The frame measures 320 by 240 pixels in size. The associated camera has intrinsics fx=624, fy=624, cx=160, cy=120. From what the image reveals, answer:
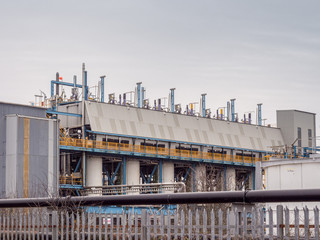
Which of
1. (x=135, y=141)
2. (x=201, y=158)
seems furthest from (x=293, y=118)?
(x=135, y=141)

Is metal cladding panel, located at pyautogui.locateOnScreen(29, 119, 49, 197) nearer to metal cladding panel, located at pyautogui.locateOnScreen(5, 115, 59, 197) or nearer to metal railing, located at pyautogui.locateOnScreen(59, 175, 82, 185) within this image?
metal cladding panel, located at pyautogui.locateOnScreen(5, 115, 59, 197)

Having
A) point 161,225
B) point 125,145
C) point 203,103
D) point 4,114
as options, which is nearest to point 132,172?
point 125,145

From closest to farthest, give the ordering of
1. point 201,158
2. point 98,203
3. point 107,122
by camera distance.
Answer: point 98,203, point 107,122, point 201,158

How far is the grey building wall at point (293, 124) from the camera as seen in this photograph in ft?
298

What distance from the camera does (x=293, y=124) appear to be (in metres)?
90.9

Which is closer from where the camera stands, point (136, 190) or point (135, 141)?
point (136, 190)

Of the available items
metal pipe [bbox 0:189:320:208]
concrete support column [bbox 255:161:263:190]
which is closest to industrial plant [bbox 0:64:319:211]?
concrete support column [bbox 255:161:263:190]

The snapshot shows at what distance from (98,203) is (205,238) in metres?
3.92

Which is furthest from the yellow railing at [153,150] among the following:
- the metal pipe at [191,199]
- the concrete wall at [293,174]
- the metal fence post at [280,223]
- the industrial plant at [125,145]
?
the metal fence post at [280,223]

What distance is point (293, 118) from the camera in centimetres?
9088

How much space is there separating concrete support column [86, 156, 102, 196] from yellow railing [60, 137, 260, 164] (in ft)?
7.12

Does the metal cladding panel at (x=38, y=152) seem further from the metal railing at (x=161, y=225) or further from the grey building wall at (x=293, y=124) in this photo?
the metal railing at (x=161, y=225)

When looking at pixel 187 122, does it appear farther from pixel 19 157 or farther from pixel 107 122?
pixel 19 157

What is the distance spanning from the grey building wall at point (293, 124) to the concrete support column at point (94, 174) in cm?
3247
